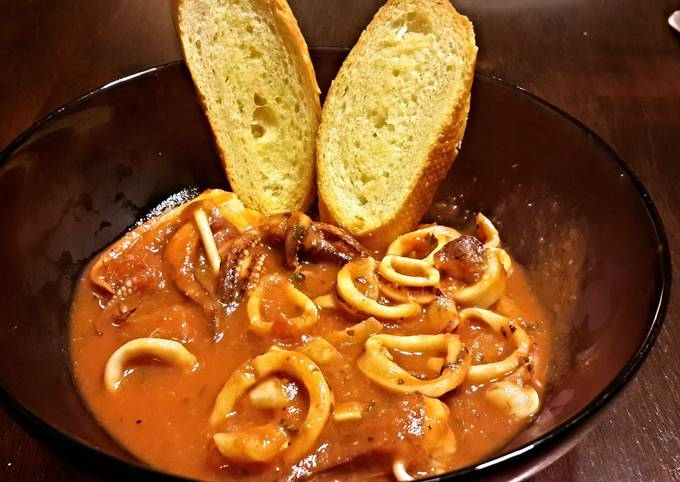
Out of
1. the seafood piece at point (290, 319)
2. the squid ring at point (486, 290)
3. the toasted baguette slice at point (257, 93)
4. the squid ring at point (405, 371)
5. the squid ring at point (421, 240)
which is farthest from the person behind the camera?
the toasted baguette slice at point (257, 93)

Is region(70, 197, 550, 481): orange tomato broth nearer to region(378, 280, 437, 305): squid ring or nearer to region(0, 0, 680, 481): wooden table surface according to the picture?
region(378, 280, 437, 305): squid ring

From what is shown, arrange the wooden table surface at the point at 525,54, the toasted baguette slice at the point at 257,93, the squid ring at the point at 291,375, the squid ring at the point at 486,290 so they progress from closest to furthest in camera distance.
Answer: the squid ring at the point at 291,375
the squid ring at the point at 486,290
the toasted baguette slice at the point at 257,93
the wooden table surface at the point at 525,54

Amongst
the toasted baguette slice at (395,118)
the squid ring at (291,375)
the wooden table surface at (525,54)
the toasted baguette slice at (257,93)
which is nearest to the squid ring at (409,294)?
the toasted baguette slice at (395,118)

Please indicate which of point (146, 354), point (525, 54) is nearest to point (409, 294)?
point (146, 354)

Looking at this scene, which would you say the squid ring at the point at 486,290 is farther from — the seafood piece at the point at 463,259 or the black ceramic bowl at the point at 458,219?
the black ceramic bowl at the point at 458,219

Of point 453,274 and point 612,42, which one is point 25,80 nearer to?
point 453,274
